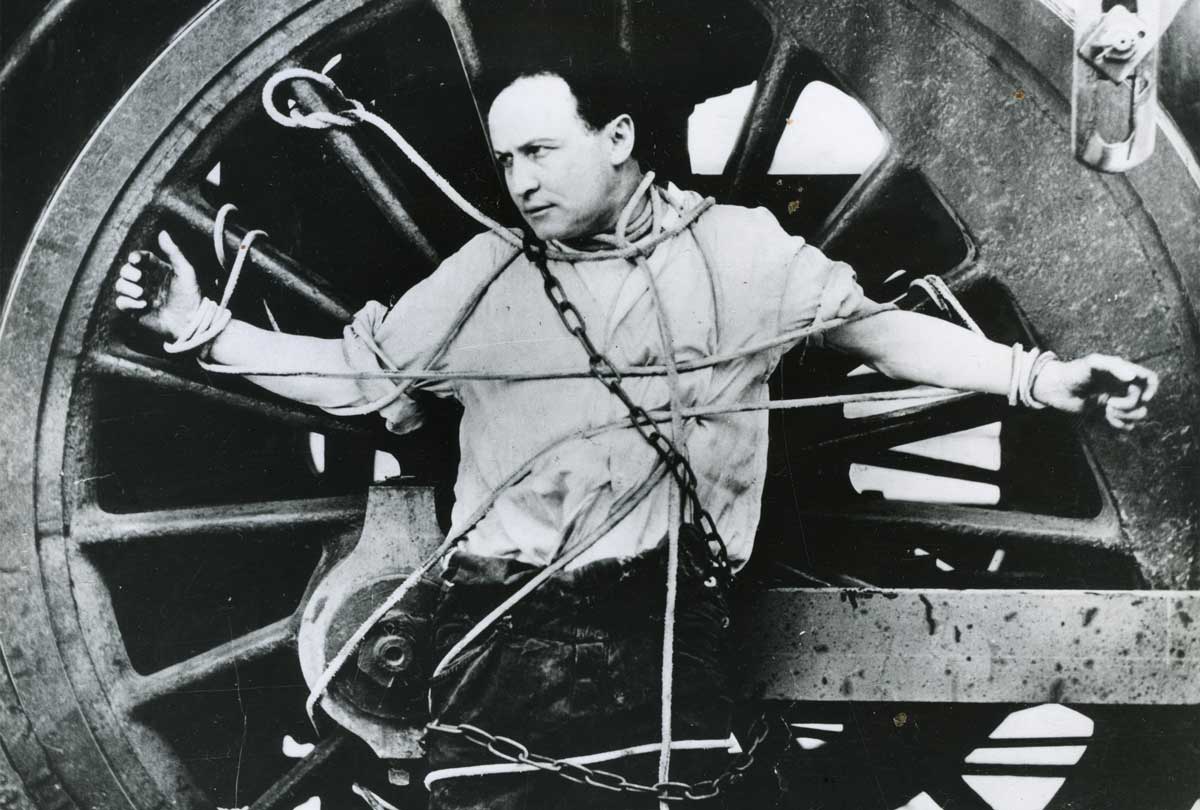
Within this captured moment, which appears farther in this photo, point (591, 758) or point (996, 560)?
point (996, 560)

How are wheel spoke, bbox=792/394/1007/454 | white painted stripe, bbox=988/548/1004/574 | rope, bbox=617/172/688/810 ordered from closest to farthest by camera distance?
rope, bbox=617/172/688/810, wheel spoke, bbox=792/394/1007/454, white painted stripe, bbox=988/548/1004/574

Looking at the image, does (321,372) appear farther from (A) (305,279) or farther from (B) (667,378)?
(B) (667,378)

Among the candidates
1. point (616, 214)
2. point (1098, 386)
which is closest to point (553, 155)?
point (616, 214)

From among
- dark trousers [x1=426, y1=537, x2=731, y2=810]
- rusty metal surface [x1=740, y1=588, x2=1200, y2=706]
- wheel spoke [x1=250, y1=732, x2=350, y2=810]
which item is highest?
rusty metal surface [x1=740, y1=588, x2=1200, y2=706]

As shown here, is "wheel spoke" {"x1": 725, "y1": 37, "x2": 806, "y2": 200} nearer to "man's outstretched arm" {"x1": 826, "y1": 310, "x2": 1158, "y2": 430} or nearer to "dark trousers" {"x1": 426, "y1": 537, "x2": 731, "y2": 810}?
"man's outstretched arm" {"x1": 826, "y1": 310, "x2": 1158, "y2": 430}

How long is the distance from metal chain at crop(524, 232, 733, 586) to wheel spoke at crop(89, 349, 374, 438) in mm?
348

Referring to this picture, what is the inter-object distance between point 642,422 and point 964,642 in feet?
1.77

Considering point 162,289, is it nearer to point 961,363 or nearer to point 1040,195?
point 961,363

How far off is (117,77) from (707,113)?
85 centimetres

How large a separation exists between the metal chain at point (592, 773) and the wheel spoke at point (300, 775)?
195mm

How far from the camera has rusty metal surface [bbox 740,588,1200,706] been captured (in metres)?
1.54

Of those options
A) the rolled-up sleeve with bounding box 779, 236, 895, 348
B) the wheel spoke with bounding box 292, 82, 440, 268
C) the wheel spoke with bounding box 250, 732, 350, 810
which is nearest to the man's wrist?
the rolled-up sleeve with bounding box 779, 236, 895, 348

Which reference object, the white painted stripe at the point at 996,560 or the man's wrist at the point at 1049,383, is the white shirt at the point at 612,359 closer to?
the man's wrist at the point at 1049,383

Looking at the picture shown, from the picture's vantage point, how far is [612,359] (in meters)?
1.51
